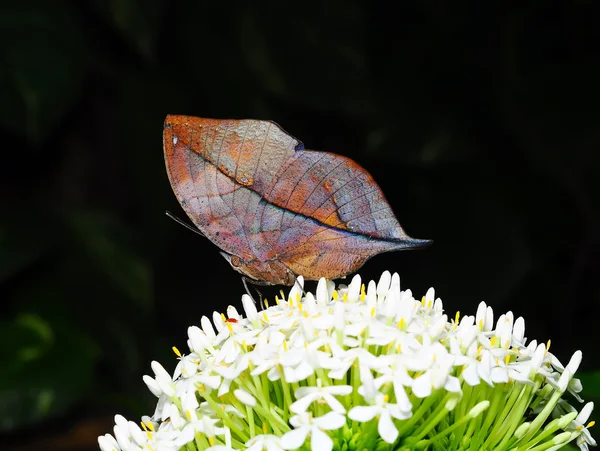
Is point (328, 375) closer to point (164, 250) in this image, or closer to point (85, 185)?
point (164, 250)

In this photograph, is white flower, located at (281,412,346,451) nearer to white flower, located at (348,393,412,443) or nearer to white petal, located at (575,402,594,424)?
white flower, located at (348,393,412,443)

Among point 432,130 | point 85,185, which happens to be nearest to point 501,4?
point 432,130

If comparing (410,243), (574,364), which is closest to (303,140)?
(410,243)

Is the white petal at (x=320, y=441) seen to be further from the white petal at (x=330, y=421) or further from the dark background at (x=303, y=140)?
the dark background at (x=303, y=140)

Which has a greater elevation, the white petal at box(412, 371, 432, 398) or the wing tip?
the wing tip

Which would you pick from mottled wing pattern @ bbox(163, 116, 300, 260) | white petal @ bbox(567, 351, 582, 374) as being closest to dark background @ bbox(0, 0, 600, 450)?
mottled wing pattern @ bbox(163, 116, 300, 260)

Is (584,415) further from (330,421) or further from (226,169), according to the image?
(226,169)

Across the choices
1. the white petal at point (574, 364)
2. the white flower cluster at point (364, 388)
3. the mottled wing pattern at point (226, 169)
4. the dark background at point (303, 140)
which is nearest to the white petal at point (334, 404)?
the white flower cluster at point (364, 388)
